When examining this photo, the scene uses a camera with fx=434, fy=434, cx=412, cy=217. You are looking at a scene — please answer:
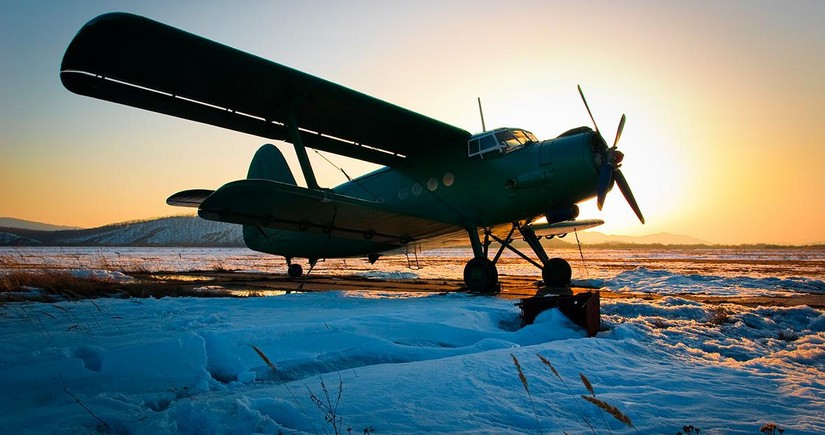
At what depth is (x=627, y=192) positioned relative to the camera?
1021 cm

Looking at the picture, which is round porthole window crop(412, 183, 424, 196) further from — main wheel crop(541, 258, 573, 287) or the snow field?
the snow field

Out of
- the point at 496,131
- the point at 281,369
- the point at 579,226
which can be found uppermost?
the point at 496,131

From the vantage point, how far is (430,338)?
14.6 feet

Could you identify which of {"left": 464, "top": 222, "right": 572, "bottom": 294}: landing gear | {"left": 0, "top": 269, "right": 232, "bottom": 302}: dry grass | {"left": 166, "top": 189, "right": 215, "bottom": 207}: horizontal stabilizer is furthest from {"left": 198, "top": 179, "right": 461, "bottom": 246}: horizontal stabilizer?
{"left": 166, "top": 189, "right": 215, "bottom": 207}: horizontal stabilizer

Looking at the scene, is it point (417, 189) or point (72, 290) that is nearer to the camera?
point (72, 290)

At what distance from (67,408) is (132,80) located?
6.50 metres

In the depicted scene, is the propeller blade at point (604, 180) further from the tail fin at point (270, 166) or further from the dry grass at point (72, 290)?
the tail fin at point (270, 166)

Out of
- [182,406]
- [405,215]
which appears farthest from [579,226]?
[182,406]

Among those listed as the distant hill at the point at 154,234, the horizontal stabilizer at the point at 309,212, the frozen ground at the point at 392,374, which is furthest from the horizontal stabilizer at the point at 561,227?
the distant hill at the point at 154,234

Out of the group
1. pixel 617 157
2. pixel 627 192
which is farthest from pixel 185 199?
pixel 627 192

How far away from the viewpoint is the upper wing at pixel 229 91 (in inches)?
254

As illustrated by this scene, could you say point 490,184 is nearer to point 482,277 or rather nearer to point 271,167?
point 482,277

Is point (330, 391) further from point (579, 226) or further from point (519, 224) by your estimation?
point (579, 226)

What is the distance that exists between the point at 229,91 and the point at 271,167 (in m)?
4.33
